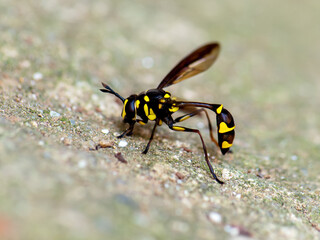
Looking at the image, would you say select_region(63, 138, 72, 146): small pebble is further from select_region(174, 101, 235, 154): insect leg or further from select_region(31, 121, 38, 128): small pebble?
select_region(174, 101, 235, 154): insect leg

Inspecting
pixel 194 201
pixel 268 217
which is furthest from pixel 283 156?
pixel 194 201

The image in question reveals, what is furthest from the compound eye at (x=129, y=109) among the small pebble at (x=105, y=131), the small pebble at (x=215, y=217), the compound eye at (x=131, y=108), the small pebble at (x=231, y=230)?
the small pebble at (x=231, y=230)

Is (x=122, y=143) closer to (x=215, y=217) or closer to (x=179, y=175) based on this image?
(x=179, y=175)

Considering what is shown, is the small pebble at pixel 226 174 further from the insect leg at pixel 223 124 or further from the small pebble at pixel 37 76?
the small pebble at pixel 37 76

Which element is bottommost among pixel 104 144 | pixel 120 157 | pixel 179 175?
pixel 104 144

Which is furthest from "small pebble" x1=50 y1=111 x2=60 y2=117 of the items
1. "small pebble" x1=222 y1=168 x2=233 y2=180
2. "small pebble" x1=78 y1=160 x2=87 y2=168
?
"small pebble" x1=222 y1=168 x2=233 y2=180

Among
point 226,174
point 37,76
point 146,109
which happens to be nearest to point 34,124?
point 146,109
